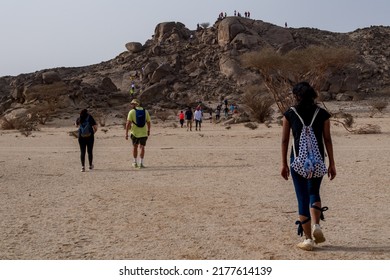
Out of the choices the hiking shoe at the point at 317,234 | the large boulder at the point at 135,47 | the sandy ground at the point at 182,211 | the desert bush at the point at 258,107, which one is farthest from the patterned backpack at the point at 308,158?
the large boulder at the point at 135,47

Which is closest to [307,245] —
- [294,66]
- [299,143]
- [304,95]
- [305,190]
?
[305,190]

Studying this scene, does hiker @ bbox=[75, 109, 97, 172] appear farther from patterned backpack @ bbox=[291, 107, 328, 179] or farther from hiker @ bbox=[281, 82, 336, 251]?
patterned backpack @ bbox=[291, 107, 328, 179]

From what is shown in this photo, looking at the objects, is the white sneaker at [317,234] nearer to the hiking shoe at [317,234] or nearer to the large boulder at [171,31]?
the hiking shoe at [317,234]

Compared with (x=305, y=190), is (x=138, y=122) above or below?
above

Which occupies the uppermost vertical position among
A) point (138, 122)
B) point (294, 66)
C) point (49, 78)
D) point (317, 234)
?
point (49, 78)

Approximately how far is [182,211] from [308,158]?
250 cm

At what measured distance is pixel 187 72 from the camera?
2347 inches

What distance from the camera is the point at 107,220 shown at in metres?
6.35

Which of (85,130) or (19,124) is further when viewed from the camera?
(19,124)

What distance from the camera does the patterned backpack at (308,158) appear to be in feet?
15.5

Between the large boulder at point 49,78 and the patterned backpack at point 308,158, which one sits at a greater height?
the large boulder at point 49,78

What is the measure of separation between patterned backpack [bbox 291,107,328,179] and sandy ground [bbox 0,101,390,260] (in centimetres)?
73

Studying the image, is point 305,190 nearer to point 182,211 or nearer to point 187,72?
point 182,211

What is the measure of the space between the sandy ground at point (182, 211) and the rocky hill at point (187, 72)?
3153 cm
